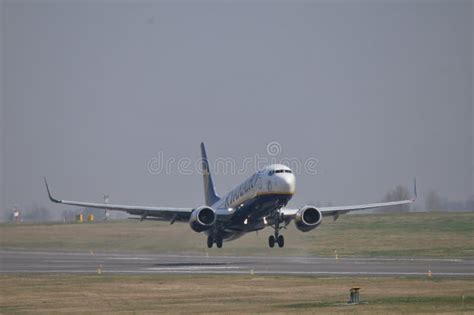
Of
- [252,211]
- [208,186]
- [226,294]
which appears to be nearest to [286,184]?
[252,211]

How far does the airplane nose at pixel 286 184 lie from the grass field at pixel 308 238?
513 inches

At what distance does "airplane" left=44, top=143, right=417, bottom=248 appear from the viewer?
195 ft

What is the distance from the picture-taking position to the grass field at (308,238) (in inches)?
2842

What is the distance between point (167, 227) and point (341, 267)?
2592cm

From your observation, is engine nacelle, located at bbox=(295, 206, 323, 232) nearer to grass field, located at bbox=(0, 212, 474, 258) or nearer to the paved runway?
the paved runway

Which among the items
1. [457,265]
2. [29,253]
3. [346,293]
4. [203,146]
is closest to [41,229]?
[29,253]

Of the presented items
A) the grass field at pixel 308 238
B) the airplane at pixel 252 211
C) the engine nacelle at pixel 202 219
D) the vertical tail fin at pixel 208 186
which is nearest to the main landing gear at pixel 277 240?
the airplane at pixel 252 211

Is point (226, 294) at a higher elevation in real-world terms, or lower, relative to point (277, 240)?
lower

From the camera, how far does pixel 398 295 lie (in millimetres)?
42531

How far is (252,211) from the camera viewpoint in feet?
204

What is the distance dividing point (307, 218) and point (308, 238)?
1256 centimetres

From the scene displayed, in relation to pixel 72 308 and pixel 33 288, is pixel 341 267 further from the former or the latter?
pixel 72 308

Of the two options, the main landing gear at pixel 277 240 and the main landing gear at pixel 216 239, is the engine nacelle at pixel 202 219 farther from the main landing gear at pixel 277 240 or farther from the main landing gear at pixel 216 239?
the main landing gear at pixel 277 240

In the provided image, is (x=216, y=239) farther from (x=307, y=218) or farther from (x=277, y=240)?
(x=307, y=218)
